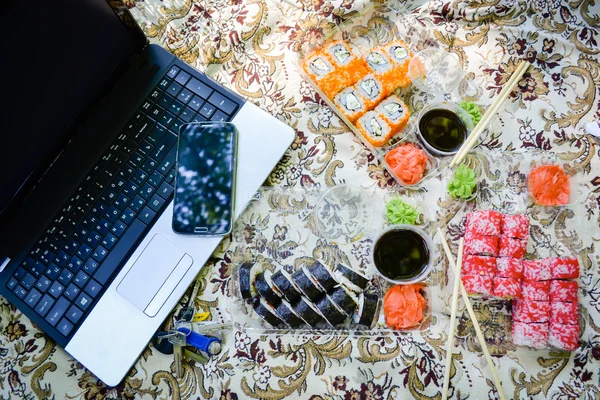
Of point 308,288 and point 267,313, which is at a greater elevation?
point 308,288

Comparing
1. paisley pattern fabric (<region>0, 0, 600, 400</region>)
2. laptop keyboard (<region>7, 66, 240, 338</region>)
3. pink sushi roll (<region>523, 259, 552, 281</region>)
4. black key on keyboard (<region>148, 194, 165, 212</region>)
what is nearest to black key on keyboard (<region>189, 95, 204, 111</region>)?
laptop keyboard (<region>7, 66, 240, 338</region>)

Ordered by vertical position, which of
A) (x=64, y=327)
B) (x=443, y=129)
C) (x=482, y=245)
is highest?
(x=443, y=129)

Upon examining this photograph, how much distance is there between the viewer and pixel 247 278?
1.14 metres

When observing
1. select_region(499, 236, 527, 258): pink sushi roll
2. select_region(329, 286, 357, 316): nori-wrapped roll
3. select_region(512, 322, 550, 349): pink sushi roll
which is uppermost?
select_region(499, 236, 527, 258): pink sushi roll

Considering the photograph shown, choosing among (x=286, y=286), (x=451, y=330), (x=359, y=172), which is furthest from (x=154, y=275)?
(x=451, y=330)

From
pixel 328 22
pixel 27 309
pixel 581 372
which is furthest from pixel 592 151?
pixel 27 309

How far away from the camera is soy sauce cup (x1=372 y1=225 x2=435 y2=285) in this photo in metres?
1.12

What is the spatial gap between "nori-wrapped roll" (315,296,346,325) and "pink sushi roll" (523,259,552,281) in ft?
1.45

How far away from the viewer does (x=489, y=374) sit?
Result: 109 cm

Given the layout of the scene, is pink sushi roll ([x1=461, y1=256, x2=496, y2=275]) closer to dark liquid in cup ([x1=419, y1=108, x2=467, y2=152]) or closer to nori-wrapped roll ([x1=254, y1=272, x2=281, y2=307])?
dark liquid in cup ([x1=419, y1=108, x2=467, y2=152])

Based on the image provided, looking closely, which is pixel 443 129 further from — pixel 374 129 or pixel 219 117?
pixel 219 117

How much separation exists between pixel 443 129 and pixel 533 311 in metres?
0.48

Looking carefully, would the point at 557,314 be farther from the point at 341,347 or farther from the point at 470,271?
the point at 341,347

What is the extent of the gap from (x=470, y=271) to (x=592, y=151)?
1.42 feet
